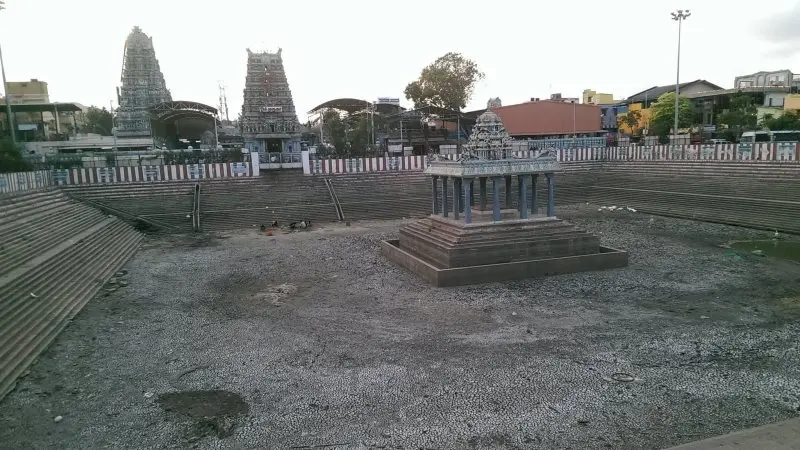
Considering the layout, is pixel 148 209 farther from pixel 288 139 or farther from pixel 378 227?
pixel 288 139

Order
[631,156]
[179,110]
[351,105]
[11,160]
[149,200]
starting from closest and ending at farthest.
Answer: [11,160] → [149,200] → [631,156] → [179,110] → [351,105]

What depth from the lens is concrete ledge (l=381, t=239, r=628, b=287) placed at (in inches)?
561

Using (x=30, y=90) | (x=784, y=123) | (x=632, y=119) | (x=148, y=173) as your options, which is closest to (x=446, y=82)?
(x=632, y=119)

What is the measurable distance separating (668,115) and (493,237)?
3923 cm

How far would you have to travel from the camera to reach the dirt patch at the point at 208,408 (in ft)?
23.2

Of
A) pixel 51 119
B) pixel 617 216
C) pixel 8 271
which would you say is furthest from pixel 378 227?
pixel 51 119

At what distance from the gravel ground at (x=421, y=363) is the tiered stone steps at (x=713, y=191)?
7488 millimetres

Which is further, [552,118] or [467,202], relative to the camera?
[552,118]

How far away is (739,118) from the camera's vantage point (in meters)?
43.7

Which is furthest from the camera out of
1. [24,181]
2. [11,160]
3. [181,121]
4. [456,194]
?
[181,121]

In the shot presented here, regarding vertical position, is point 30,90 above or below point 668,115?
above

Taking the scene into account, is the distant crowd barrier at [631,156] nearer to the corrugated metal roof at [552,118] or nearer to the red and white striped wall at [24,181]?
the red and white striped wall at [24,181]

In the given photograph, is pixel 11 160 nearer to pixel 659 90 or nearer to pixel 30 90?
pixel 30 90

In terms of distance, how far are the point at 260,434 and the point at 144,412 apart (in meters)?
1.99
